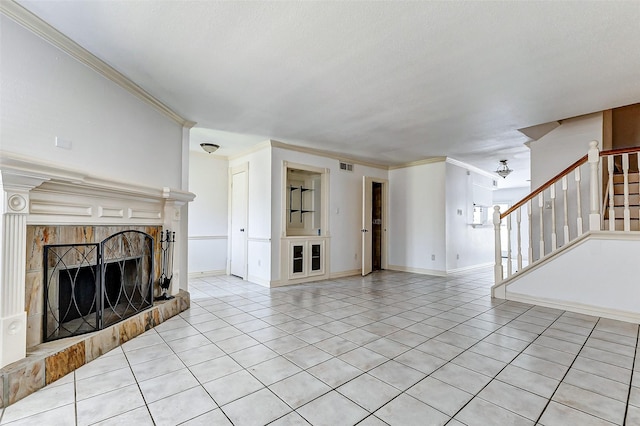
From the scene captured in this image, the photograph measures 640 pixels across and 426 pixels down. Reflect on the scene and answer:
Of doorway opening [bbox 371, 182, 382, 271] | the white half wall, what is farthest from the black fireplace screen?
doorway opening [bbox 371, 182, 382, 271]

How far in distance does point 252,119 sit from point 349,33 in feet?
7.06

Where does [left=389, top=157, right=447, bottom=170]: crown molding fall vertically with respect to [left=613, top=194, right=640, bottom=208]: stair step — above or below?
above

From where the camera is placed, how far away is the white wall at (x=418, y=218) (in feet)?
20.9

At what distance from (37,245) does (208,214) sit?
4.03 metres

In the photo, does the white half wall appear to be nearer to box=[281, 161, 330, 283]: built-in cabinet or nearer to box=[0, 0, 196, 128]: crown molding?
box=[281, 161, 330, 283]: built-in cabinet

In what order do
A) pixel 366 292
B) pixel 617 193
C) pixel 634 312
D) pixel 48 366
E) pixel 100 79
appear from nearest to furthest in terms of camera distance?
pixel 48 366, pixel 100 79, pixel 634 312, pixel 617 193, pixel 366 292

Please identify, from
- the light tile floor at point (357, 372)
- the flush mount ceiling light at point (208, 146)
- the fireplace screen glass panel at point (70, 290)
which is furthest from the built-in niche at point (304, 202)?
the fireplace screen glass panel at point (70, 290)

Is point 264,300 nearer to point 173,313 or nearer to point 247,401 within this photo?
point 173,313

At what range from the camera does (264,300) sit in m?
4.20

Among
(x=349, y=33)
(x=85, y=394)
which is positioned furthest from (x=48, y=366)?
(x=349, y=33)

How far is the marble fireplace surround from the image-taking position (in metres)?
1.85

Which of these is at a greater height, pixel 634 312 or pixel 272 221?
pixel 272 221

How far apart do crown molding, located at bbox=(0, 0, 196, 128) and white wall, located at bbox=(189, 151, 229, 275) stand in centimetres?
274

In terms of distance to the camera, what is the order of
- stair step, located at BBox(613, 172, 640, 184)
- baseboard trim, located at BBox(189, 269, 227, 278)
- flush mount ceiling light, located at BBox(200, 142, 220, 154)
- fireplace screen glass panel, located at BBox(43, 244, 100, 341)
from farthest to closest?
baseboard trim, located at BBox(189, 269, 227, 278), flush mount ceiling light, located at BBox(200, 142, 220, 154), stair step, located at BBox(613, 172, 640, 184), fireplace screen glass panel, located at BBox(43, 244, 100, 341)
